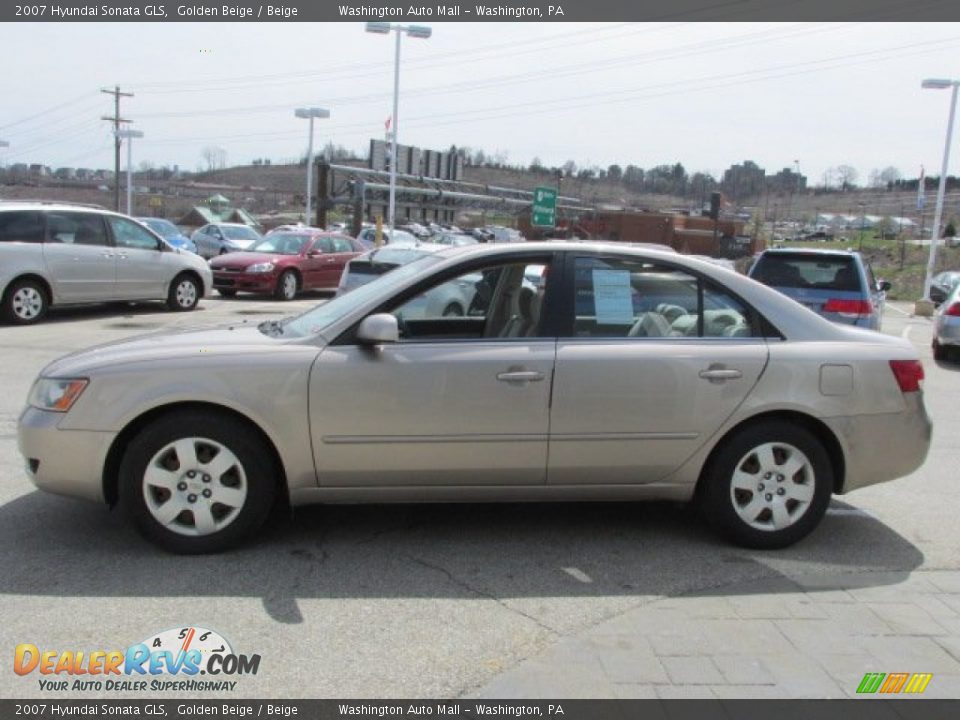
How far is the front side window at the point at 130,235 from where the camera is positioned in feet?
46.0

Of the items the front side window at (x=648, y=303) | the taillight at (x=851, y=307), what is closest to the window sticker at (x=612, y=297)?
the front side window at (x=648, y=303)

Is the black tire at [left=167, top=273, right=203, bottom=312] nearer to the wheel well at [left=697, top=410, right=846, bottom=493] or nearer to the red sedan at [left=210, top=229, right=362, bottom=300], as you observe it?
the red sedan at [left=210, top=229, right=362, bottom=300]

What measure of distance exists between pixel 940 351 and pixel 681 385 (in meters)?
10.5

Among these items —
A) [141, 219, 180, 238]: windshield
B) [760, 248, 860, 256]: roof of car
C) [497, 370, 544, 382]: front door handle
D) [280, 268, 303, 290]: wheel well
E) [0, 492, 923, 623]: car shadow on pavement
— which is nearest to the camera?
[0, 492, 923, 623]: car shadow on pavement

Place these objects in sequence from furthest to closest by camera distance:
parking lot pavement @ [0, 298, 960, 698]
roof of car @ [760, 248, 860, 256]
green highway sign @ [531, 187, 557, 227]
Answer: green highway sign @ [531, 187, 557, 227]
roof of car @ [760, 248, 860, 256]
parking lot pavement @ [0, 298, 960, 698]

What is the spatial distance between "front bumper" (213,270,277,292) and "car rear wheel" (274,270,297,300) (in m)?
0.23

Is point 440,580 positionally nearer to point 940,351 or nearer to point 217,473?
point 217,473

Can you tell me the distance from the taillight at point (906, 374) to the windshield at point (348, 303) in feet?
8.38

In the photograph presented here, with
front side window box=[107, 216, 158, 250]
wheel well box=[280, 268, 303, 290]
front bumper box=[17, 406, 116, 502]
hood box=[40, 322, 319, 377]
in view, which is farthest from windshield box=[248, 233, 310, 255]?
Result: front bumper box=[17, 406, 116, 502]

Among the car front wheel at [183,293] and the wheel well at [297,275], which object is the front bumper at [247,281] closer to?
the wheel well at [297,275]

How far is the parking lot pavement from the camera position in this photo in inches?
129

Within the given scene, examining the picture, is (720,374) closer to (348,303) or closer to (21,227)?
(348,303)

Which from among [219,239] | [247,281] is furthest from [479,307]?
[219,239]
